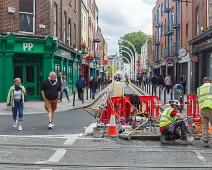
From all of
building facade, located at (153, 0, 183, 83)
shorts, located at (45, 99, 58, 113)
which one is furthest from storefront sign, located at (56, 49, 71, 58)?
shorts, located at (45, 99, 58, 113)

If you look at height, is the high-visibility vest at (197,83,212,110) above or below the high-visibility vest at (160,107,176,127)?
above

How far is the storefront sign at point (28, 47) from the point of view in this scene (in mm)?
20850

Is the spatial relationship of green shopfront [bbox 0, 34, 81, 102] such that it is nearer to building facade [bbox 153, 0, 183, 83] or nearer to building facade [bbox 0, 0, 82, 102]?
building facade [bbox 0, 0, 82, 102]

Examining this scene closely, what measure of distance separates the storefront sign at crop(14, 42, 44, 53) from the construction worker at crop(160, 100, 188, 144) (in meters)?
14.1

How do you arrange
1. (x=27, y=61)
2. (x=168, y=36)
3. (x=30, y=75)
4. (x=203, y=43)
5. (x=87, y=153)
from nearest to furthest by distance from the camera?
(x=87, y=153) < (x=27, y=61) < (x=30, y=75) < (x=203, y=43) < (x=168, y=36)

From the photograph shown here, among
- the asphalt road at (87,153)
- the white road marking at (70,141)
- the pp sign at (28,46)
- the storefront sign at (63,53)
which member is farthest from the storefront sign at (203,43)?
the white road marking at (70,141)

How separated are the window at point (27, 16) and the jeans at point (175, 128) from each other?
1493cm

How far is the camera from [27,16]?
70.4 ft

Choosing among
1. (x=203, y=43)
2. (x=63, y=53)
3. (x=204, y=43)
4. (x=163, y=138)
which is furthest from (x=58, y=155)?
(x=203, y=43)

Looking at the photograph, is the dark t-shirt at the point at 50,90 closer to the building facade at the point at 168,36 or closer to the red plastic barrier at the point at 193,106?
the red plastic barrier at the point at 193,106

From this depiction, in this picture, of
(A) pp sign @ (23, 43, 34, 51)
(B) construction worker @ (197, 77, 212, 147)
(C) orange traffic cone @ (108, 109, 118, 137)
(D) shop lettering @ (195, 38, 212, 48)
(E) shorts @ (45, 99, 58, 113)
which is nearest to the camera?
(B) construction worker @ (197, 77, 212, 147)

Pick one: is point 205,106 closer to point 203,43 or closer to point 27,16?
point 27,16

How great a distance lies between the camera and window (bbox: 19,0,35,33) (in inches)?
838

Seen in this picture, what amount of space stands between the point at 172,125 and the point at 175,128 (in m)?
→ 0.12
